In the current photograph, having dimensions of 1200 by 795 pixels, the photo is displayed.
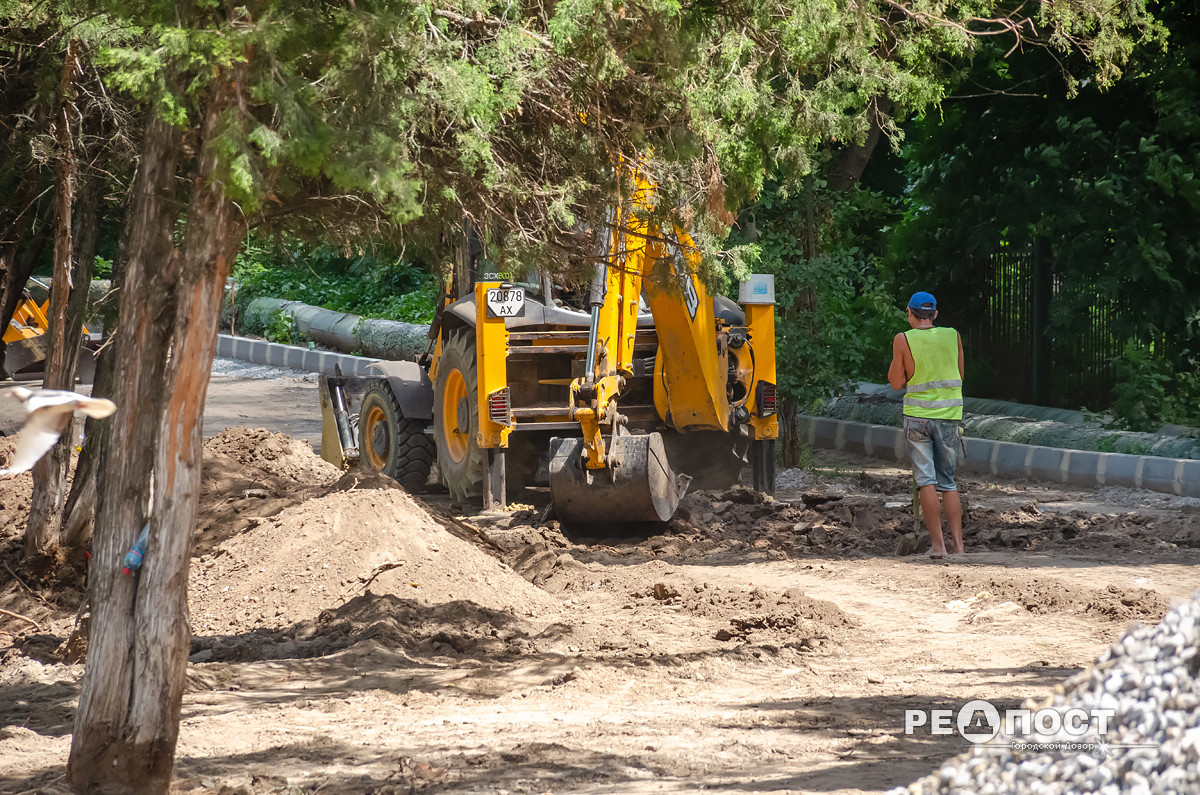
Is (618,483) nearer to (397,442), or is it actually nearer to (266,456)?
(397,442)

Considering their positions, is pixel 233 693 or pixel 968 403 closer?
pixel 233 693

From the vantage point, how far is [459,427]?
36.4 ft

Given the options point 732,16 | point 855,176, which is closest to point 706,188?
point 732,16

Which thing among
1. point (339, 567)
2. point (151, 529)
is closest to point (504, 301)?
point (339, 567)

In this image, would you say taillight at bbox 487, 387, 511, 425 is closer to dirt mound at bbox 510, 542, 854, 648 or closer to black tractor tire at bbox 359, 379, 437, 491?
dirt mound at bbox 510, 542, 854, 648

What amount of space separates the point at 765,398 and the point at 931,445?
2116 mm

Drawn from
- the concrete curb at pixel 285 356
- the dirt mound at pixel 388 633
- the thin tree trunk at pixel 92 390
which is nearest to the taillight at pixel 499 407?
the dirt mound at pixel 388 633

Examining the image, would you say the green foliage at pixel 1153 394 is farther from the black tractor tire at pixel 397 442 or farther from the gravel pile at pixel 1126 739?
the gravel pile at pixel 1126 739

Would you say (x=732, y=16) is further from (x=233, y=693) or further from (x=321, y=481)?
(x=321, y=481)

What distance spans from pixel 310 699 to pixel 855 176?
998cm

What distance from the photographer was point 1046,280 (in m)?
15.2

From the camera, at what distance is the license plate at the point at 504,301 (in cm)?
1004

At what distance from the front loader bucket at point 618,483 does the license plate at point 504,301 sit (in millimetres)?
1152

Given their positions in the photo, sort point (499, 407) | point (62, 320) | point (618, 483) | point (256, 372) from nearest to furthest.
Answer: point (62, 320)
point (618, 483)
point (499, 407)
point (256, 372)
